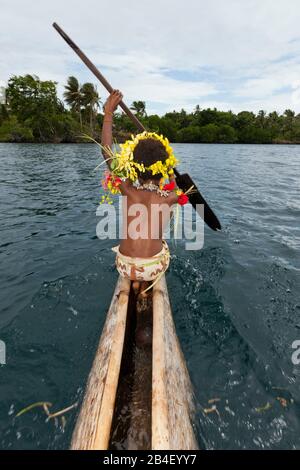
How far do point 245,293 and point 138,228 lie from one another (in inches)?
117

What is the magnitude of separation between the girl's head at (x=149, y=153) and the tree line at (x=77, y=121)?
45976mm

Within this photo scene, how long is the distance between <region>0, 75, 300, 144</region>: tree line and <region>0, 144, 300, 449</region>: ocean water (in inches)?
1693

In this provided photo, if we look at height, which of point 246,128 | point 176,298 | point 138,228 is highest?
point 246,128

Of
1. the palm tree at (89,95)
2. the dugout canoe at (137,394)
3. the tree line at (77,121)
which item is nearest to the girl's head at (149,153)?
the dugout canoe at (137,394)

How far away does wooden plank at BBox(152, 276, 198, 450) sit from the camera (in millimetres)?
2042

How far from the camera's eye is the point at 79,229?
8.67m

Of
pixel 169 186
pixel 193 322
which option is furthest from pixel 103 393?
pixel 169 186

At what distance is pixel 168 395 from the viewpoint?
2.37m

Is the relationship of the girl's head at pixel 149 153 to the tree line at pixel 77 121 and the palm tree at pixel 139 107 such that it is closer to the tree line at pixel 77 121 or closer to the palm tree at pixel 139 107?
the tree line at pixel 77 121

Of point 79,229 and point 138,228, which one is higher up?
point 138,228

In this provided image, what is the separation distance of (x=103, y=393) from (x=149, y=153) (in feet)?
8.75

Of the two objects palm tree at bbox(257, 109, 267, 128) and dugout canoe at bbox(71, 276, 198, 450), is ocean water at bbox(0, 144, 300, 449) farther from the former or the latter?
palm tree at bbox(257, 109, 267, 128)

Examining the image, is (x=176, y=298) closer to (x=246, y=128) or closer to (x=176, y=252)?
(x=176, y=252)
